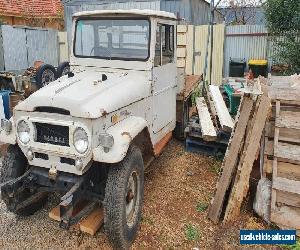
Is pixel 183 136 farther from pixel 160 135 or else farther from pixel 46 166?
pixel 46 166

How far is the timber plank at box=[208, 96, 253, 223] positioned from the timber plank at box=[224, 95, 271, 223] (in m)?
0.12

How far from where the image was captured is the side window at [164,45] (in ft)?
16.7

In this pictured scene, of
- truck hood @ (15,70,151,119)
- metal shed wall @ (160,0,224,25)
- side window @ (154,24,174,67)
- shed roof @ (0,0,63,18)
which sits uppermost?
shed roof @ (0,0,63,18)

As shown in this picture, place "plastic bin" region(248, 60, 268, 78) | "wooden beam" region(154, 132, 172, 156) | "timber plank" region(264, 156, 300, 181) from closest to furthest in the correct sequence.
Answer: "timber plank" region(264, 156, 300, 181) < "wooden beam" region(154, 132, 172, 156) < "plastic bin" region(248, 60, 268, 78)

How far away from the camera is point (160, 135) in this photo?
5.59 meters

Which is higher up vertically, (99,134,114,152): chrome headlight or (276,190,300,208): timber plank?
(99,134,114,152): chrome headlight

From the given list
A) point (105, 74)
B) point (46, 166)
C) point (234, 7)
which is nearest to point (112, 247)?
point (46, 166)

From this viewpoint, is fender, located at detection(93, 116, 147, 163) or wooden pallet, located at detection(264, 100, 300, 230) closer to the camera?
fender, located at detection(93, 116, 147, 163)

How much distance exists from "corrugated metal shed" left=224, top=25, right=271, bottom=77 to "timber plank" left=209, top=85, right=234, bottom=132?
486 cm

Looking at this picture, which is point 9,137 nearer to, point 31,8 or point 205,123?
point 205,123

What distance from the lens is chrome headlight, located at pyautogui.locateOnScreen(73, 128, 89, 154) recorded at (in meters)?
3.64

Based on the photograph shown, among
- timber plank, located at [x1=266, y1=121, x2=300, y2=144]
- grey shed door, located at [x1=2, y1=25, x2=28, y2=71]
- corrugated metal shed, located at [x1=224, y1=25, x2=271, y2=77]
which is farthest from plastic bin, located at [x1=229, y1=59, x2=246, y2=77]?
grey shed door, located at [x1=2, y1=25, x2=28, y2=71]

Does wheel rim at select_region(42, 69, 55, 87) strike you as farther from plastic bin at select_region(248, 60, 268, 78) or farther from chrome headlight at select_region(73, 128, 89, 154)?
chrome headlight at select_region(73, 128, 89, 154)

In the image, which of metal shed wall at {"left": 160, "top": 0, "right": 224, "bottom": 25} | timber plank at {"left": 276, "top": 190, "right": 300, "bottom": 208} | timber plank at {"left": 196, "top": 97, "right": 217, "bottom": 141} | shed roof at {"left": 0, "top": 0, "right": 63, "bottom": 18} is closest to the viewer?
timber plank at {"left": 276, "top": 190, "right": 300, "bottom": 208}
